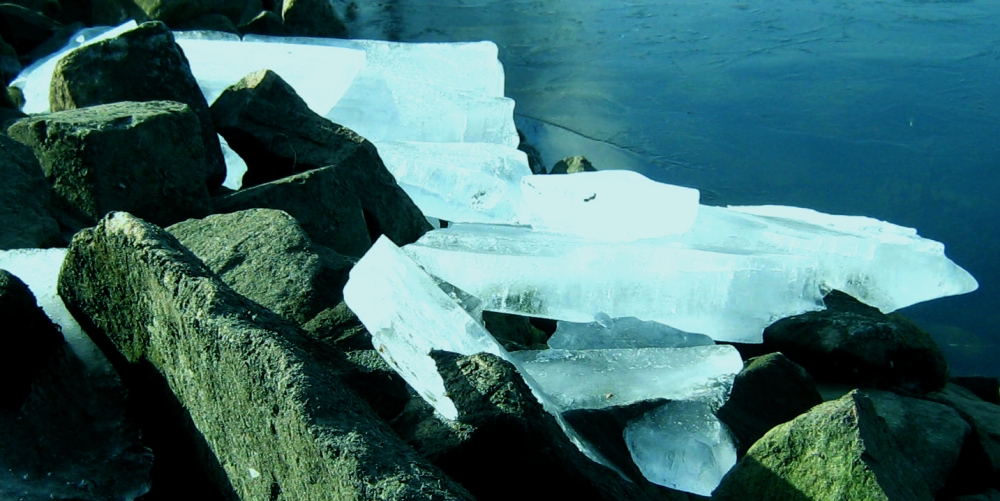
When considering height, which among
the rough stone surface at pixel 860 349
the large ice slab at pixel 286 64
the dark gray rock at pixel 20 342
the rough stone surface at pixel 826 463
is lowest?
the rough stone surface at pixel 860 349

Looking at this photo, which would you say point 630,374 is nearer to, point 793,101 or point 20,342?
point 20,342

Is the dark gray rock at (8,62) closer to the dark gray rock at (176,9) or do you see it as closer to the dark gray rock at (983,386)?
the dark gray rock at (176,9)

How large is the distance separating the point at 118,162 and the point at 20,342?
3.70ft

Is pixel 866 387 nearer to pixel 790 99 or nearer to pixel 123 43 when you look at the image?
pixel 123 43

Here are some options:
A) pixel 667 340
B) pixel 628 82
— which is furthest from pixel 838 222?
pixel 628 82

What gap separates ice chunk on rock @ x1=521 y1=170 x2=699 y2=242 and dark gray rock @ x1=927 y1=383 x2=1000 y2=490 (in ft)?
3.26

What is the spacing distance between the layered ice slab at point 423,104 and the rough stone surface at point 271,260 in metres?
2.37

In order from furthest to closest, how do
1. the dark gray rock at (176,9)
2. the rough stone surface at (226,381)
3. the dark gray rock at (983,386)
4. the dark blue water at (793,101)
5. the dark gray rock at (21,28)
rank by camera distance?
the dark gray rock at (176,9)
the dark gray rock at (21,28)
the dark blue water at (793,101)
the dark gray rock at (983,386)
the rough stone surface at (226,381)

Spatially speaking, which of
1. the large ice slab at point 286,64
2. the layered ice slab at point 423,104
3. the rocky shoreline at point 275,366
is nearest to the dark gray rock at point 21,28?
the large ice slab at point 286,64

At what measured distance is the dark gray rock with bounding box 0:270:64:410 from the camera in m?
1.59

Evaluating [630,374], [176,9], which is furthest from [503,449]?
[176,9]

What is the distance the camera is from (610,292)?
10.1 feet

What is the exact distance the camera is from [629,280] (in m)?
3.08

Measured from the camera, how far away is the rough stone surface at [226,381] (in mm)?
1258
